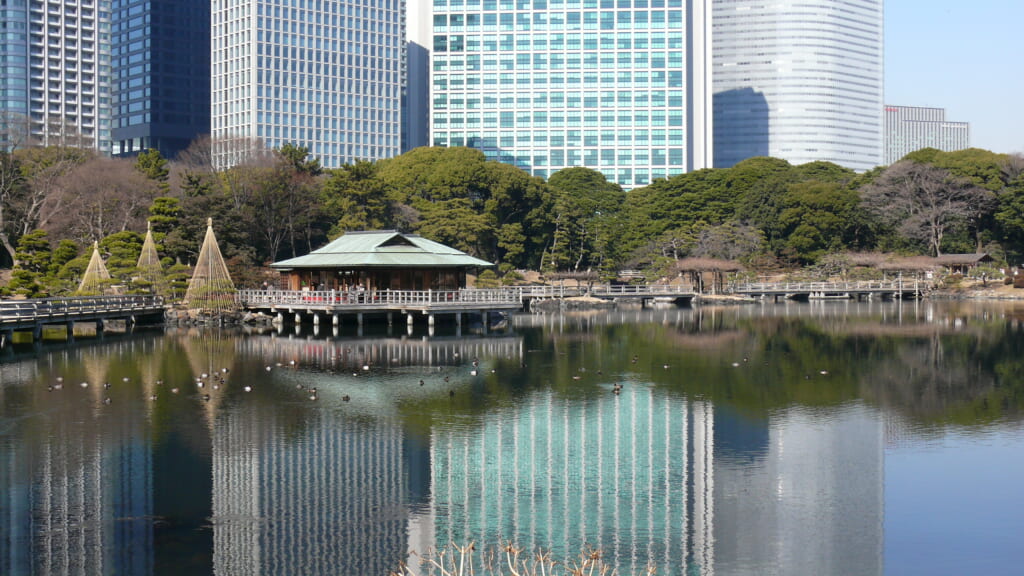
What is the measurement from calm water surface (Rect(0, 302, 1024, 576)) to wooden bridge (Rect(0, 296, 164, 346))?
128 inches

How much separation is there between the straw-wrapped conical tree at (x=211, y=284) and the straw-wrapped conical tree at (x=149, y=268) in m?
1.88

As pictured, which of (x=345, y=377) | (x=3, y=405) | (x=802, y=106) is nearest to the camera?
(x=3, y=405)

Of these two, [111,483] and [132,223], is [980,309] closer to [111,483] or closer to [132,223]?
[132,223]

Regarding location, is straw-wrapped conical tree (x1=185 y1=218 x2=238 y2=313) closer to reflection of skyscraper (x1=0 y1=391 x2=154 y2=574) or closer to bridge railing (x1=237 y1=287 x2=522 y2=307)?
bridge railing (x1=237 y1=287 x2=522 y2=307)

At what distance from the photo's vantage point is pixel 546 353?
43.7 metres

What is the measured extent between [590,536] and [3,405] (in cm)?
2002

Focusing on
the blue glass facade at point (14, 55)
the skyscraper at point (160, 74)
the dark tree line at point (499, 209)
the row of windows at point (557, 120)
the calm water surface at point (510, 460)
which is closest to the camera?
the calm water surface at point (510, 460)

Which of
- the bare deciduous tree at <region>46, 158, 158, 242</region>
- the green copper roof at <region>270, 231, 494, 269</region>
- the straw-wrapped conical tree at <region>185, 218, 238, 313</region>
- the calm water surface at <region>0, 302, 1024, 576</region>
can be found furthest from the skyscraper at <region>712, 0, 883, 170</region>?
the calm water surface at <region>0, 302, 1024, 576</region>

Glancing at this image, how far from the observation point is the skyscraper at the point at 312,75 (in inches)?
4980

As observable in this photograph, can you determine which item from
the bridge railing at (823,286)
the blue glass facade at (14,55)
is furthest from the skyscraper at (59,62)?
the bridge railing at (823,286)

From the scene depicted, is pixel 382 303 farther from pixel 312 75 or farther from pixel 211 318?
pixel 312 75

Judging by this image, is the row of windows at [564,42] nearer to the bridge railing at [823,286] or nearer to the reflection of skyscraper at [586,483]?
the bridge railing at [823,286]

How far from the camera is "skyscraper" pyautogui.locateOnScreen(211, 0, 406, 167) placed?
126500 millimetres

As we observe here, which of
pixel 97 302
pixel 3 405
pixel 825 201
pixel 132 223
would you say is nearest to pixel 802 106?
pixel 825 201
